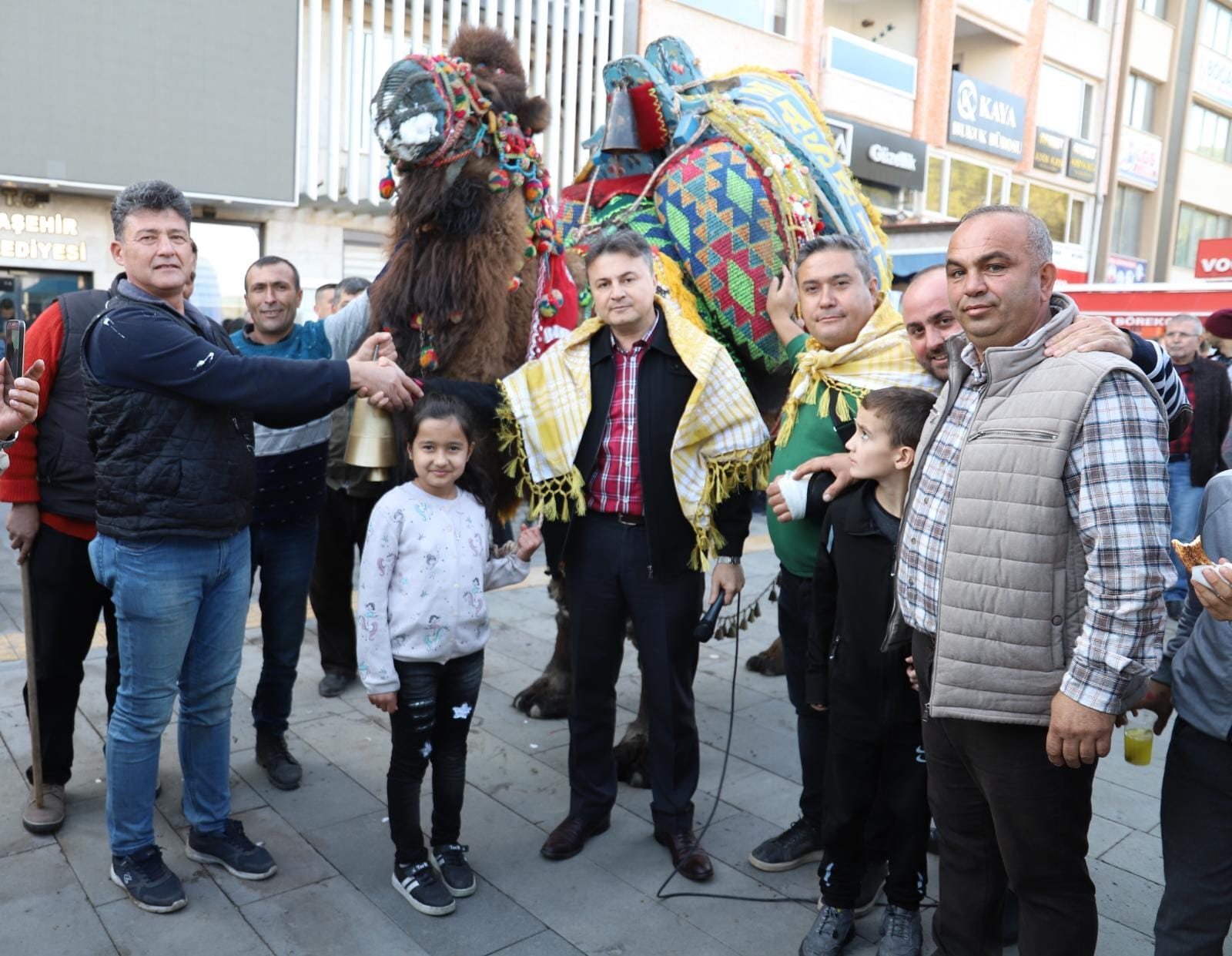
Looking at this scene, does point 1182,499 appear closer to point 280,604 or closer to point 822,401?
point 822,401

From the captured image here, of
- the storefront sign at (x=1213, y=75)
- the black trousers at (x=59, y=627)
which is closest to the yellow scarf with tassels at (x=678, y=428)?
the black trousers at (x=59, y=627)

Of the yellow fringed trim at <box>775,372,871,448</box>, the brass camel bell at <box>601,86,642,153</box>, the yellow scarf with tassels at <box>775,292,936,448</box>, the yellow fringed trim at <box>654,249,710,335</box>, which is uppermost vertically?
the brass camel bell at <box>601,86,642,153</box>

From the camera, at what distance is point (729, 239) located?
4.00m

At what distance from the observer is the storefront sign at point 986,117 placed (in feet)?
69.6

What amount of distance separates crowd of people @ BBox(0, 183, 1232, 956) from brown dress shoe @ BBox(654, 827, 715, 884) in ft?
0.04

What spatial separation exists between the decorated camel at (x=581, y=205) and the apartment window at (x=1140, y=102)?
25.3m

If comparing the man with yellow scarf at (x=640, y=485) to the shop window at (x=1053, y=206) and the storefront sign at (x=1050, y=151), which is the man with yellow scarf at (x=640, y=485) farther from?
the storefront sign at (x=1050, y=151)

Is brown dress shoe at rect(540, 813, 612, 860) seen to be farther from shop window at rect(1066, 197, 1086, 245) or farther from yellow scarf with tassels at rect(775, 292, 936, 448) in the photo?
shop window at rect(1066, 197, 1086, 245)

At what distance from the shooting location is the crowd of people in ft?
6.43

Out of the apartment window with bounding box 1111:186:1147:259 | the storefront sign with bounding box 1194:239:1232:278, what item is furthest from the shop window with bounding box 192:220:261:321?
the apartment window with bounding box 1111:186:1147:259

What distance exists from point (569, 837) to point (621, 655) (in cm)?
61

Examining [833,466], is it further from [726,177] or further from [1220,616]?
[726,177]

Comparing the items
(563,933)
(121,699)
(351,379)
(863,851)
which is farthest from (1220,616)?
(121,699)

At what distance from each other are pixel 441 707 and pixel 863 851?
1283mm
